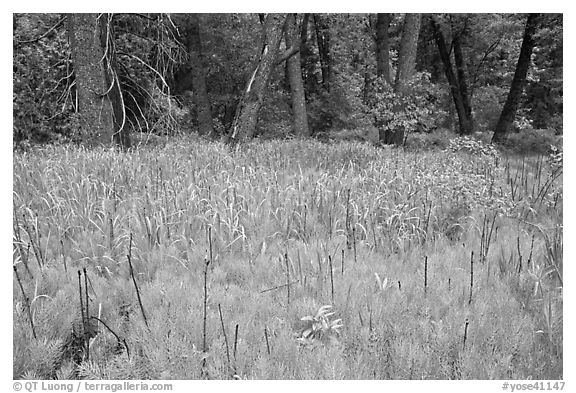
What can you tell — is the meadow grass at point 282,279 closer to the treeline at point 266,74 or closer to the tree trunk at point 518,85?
the treeline at point 266,74

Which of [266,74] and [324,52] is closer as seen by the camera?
[266,74]

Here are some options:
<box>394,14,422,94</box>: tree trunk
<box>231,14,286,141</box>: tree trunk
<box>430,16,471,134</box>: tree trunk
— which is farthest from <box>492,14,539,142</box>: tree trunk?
<box>231,14,286,141</box>: tree trunk

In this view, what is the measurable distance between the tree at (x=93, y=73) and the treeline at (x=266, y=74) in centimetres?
2

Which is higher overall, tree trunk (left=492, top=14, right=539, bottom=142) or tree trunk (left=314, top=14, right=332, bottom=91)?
tree trunk (left=314, top=14, right=332, bottom=91)

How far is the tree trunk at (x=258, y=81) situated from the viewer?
1025 centimetres

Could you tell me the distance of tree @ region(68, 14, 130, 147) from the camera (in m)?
8.76

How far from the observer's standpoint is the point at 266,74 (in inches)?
411

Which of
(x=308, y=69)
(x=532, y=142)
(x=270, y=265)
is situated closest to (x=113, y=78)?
(x=270, y=265)

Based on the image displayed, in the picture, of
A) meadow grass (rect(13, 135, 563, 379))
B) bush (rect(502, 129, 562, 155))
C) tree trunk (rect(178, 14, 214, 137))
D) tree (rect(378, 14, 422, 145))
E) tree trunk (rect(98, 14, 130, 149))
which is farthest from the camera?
tree trunk (rect(178, 14, 214, 137))

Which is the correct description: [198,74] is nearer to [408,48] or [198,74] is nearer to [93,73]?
[408,48]

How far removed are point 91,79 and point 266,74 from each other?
3725mm

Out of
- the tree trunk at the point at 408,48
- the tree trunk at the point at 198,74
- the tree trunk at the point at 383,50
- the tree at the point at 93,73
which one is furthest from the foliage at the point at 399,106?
the tree trunk at the point at 198,74

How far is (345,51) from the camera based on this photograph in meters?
21.2

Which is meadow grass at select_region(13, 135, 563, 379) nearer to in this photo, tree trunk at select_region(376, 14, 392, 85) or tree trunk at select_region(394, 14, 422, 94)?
tree trunk at select_region(394, 14, 422, 94)
